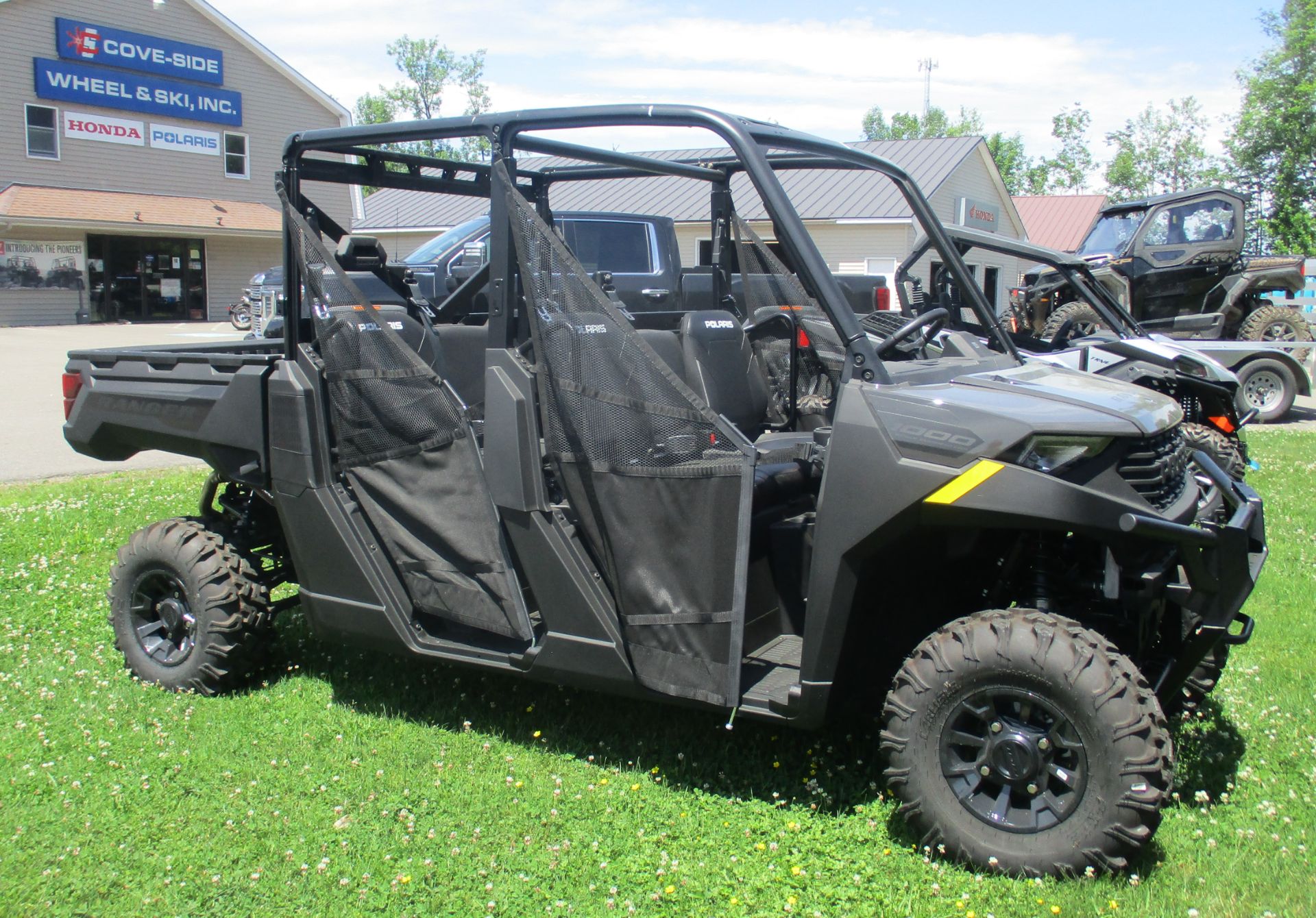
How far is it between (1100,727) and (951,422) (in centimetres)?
93

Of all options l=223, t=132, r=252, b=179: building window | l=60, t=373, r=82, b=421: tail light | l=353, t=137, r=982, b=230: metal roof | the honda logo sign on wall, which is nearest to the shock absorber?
l=60, t=373, r=82, b=421: tail light

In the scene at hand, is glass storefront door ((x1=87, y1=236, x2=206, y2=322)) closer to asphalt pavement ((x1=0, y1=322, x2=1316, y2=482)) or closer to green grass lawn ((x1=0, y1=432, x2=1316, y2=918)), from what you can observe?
asphalt pavement ((x1=0, y1=322, x2=1316, y2=482))

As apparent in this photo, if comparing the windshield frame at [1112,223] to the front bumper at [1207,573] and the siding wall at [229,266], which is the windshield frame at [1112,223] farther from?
the siding wall at [229,266]

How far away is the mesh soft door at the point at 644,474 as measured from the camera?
3533 millimetres

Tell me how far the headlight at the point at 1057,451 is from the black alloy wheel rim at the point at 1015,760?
647 mm

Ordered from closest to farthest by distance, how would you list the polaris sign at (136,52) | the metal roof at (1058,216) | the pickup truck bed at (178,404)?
the pickup truck bed at (178,404), the polaris sign at (136,52), the metal roof at (1058,216)

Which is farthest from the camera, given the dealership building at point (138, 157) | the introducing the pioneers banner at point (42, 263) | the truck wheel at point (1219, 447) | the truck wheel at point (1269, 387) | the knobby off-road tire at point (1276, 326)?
the dealership building at point (138, 157)

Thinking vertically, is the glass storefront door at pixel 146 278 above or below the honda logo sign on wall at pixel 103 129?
below

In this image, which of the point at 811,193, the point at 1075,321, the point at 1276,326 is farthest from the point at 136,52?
the point at 1276,326

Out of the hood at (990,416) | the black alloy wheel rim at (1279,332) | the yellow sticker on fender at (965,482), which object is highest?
the black alloy wheel rim at (1279,332)

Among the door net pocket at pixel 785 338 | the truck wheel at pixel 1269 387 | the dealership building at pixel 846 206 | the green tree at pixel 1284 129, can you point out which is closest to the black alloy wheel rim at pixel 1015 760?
the door net pocket at pixel 785 338

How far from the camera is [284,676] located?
515 centimetres

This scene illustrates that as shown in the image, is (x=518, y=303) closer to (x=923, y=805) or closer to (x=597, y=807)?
(x=597, y=807)

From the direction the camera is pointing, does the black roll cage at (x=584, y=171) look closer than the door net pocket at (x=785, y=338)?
Yes
